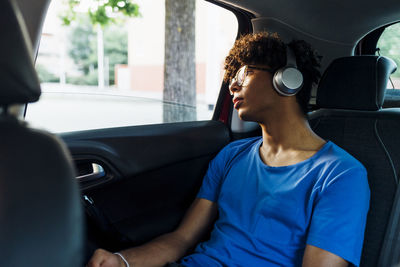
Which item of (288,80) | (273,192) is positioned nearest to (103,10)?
(288,80)

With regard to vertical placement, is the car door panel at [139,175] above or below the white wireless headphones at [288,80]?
below

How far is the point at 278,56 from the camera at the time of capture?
189 cm

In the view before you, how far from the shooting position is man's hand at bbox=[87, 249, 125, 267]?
1.58 m

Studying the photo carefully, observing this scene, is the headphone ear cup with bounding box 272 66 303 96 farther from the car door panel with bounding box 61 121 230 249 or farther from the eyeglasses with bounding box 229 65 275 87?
the car door panel with bounding box 61 121 230 249

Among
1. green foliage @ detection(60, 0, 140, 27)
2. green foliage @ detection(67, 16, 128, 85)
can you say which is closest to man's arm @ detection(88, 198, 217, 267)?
green foliage @ detection(60, 0, 140, 27)

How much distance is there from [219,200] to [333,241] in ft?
1.93

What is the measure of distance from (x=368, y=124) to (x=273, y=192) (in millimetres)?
543

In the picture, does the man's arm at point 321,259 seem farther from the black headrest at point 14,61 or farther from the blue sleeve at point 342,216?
the black headrest at point 14,61

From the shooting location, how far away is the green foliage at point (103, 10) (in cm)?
462

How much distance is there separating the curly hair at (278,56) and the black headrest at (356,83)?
70 millimetres

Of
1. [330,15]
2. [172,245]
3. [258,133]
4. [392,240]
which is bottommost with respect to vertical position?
[172,245]

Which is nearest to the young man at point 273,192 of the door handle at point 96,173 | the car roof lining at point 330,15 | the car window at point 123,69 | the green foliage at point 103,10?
the car roof lining at point 330,15

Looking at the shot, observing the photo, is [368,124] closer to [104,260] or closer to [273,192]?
[273,192]

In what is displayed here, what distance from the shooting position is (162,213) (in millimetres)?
2145
